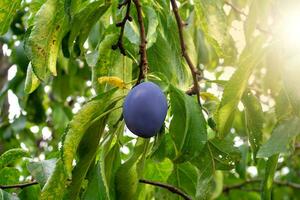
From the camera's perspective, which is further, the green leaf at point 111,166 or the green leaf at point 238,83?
the green leaf at point 111,166

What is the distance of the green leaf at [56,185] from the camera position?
96cm

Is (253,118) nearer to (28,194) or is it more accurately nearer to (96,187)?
(96,187)

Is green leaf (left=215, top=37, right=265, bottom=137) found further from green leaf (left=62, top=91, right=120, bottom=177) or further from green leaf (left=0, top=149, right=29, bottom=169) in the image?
green leaf (left=0, top=149, right=29, bottom=169)

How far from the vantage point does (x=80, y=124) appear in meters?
0.96

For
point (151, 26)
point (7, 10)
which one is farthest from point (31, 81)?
point (151, 26)

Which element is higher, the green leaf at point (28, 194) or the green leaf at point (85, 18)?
the green leaf at point (85, 18)

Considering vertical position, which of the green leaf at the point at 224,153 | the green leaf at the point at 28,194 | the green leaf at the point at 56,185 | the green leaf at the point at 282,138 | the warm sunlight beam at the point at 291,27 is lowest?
the green leaf at the point at 28,194

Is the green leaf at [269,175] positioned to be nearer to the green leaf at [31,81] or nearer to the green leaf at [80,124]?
the green leaf at [80,124]

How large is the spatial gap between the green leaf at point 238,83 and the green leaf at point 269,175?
3.6 inches

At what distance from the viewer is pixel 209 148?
1110 mm

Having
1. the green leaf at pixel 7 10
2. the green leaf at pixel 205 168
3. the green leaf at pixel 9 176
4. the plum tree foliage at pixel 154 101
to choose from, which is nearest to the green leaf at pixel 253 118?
the plum tree foliage at pixel 154 101

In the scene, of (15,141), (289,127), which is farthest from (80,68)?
(289,127)

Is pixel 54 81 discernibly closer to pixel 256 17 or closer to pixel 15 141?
Result: pixel 15 141

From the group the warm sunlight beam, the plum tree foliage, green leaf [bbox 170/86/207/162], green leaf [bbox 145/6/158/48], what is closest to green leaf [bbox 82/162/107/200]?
the plum tree foliage
